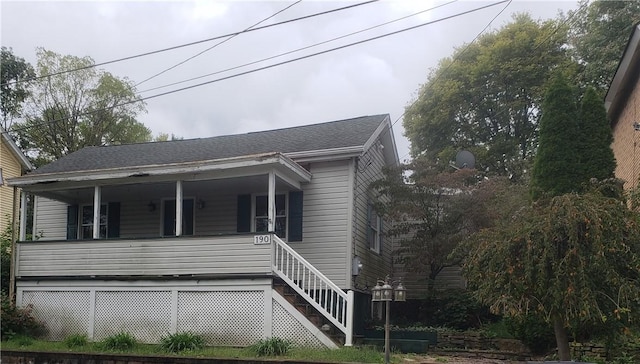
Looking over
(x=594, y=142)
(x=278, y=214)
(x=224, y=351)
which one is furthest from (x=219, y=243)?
(x=594, y=142)

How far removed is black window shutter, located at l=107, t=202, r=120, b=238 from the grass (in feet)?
12.6

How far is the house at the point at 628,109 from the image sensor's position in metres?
13.5

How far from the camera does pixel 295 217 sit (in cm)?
1491

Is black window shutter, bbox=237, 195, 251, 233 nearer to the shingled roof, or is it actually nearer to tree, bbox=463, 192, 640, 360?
the shingled roof

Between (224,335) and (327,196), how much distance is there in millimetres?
4229

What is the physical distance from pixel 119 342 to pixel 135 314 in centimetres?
104

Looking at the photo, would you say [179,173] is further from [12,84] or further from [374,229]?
[12,84]

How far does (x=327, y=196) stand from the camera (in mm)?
14852

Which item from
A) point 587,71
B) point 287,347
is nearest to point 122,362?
point 287,347

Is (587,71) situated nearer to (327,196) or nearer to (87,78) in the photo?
(327,196)

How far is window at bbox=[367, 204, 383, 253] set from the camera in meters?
16.2

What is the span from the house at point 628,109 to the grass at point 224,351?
24.4 feet

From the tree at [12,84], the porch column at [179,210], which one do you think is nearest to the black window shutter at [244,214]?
the porch column at [179,210]

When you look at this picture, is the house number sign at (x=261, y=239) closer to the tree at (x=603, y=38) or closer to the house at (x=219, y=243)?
the house at (x=219, y=243)
